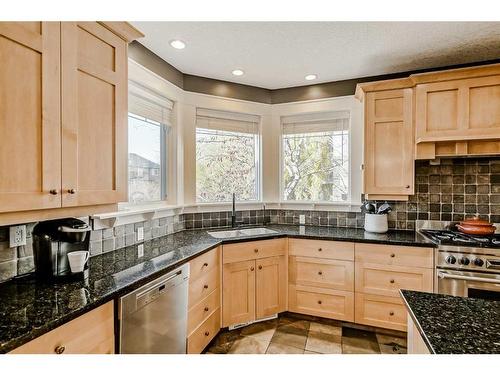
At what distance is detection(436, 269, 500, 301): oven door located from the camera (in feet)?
6.97

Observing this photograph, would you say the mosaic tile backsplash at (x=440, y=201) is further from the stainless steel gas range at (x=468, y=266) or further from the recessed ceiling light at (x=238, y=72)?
the recessed ceiling light at (x=238, y=72)

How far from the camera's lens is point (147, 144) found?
2594 millimetres

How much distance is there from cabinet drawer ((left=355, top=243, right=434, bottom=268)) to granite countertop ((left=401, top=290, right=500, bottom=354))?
1340mm

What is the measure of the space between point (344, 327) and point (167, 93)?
282 centimetres

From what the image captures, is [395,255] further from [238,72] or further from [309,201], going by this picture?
[238,72]

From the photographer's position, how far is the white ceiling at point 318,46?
2.10 meters

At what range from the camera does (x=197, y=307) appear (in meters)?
2.14

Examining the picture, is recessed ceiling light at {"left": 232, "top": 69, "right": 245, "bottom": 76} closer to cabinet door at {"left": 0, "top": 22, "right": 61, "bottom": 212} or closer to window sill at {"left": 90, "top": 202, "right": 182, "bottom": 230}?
window sill at {"left": 90, "top": 202, "right": 182, "bottom": 230}

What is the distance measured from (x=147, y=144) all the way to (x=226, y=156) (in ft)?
3.09

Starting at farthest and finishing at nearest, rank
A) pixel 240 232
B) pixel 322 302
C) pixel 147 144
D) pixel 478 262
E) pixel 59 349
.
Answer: pixel 240 232
pixel 322 302
pixel 147 144
pixel 478 262
pixel 59 349

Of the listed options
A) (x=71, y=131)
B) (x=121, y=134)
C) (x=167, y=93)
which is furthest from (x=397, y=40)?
(x=71, y=131)

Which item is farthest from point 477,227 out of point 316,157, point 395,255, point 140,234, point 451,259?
point 140,234

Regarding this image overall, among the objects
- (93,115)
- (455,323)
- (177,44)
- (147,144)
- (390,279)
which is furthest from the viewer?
(147,144)

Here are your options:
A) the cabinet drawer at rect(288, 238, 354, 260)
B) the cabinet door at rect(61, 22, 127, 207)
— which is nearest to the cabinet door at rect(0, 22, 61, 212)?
the cabinet door at rect(61, 22, 127, 207)
